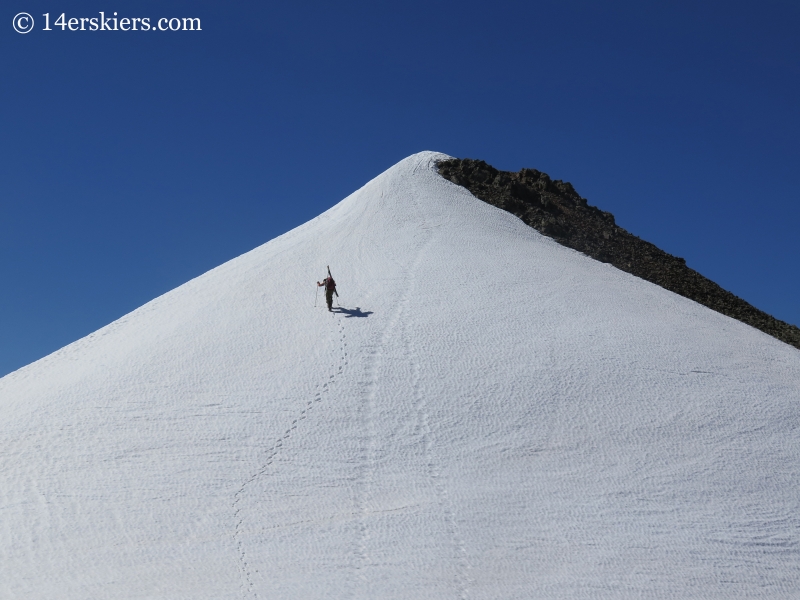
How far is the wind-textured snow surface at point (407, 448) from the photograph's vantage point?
1209cm

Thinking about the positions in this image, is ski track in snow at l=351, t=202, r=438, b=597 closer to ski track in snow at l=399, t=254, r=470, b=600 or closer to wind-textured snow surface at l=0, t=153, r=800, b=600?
wind-textured snow surface at l=0, t=153, r=800, b=600

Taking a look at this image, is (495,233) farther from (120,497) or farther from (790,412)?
(120,497)

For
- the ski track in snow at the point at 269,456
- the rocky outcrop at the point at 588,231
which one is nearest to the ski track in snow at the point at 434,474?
the ski track in snow at the point at 269,456

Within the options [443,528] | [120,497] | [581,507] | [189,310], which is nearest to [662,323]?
[581,507]

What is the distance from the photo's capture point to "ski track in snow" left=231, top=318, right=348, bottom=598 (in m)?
11.7

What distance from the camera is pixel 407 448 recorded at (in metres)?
15.0

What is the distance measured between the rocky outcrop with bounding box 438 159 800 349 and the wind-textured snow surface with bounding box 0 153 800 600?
4.99m

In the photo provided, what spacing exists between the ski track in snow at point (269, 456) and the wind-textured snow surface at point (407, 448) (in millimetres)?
44

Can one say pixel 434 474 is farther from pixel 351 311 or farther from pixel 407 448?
pixel 351 311

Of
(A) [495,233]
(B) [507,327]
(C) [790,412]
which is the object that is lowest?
(C) [790,412]

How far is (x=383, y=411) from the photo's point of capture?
53.0ft

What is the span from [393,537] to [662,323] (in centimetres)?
1207

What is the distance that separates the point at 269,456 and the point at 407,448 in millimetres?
2658

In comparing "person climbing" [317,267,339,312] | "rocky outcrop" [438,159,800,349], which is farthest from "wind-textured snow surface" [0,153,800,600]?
"rocky outcrop" [438,159,800,349]
